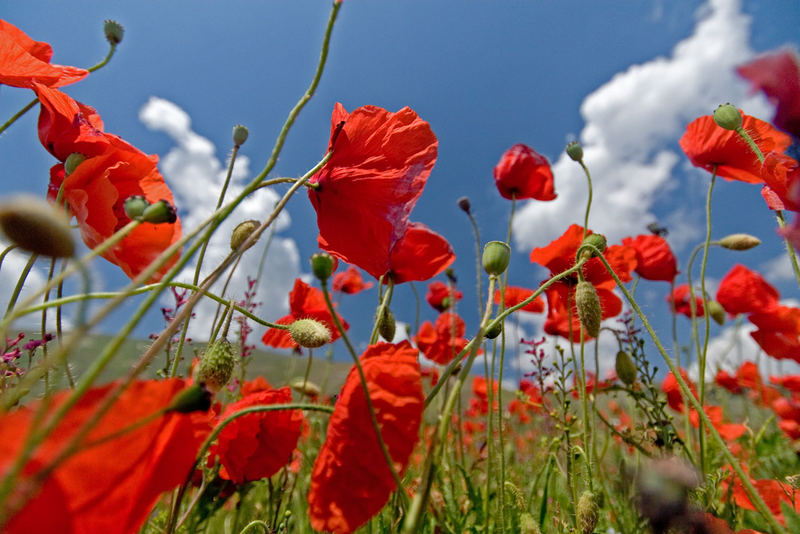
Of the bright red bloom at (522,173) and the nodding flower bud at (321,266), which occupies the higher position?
the bright red bloom at (522,173)

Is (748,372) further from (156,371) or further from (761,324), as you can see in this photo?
(156,371)

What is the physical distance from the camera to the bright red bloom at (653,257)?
250cm

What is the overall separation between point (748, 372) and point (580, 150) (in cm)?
320

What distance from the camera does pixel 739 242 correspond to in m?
1.92

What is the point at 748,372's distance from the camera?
3.84m

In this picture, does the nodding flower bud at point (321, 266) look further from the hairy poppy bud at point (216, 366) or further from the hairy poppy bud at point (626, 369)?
the hairy poppy bud at point (626, 369)

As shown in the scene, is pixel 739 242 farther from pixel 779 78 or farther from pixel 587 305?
pixel 779 78

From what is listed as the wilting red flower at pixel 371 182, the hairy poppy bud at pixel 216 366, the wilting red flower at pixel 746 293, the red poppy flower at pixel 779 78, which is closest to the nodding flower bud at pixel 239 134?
the wilting red flower at pixel 371 182

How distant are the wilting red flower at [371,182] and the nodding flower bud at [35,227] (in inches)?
24.4

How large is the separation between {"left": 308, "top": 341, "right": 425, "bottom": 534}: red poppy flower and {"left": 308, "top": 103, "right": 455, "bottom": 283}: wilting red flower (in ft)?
1.31

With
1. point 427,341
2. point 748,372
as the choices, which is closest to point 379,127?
point 427,341

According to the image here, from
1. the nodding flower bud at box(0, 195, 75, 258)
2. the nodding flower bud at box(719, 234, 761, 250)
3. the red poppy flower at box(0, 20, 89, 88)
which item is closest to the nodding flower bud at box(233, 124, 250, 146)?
the red poppy flower at box(0, 20, 89, 88)

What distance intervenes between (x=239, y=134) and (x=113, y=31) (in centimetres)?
61

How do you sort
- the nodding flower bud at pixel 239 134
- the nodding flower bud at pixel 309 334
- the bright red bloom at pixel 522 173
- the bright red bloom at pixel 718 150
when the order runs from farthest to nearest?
the bright red bloom at pixel 522 173 < the bright red bloom at pixel 718 150 < the nodding flower bud at pixel 239 134 < the nodding flower bud at pixel 309 334
